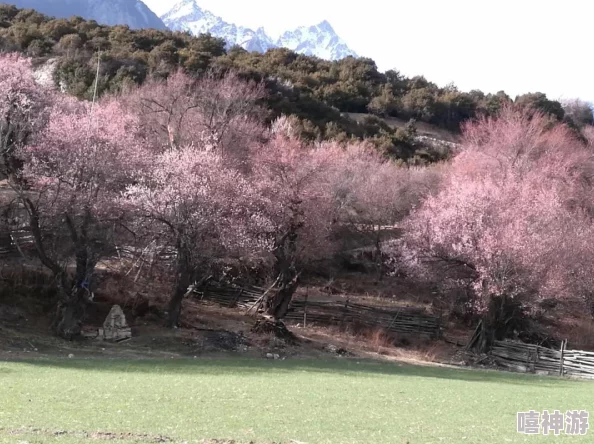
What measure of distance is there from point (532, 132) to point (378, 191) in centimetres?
1168

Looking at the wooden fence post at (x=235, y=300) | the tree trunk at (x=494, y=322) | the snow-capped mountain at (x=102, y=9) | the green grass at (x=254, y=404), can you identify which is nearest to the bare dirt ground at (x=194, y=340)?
the wooden fence post at (x=235, y=300)

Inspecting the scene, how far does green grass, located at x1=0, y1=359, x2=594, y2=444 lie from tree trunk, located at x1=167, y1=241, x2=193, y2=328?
5.83m

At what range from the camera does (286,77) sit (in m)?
72.8

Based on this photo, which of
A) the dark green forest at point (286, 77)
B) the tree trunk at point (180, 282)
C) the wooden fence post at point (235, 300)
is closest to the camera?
the tree trunk at point (180, 282)

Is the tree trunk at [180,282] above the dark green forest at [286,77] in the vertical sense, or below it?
below

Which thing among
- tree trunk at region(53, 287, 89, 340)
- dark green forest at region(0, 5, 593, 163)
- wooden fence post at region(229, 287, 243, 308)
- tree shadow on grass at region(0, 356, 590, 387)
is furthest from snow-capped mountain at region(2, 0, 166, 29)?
tree shadow on grass at region(0, 356, 590, 387)

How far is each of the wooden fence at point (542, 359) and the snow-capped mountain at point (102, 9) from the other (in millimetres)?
126239

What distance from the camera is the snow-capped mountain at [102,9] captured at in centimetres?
13186

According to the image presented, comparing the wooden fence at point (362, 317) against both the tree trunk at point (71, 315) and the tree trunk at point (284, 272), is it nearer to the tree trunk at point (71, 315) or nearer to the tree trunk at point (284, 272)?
the tree trunk at point (284, 272)

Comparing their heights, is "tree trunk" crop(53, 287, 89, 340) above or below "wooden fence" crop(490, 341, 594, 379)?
above

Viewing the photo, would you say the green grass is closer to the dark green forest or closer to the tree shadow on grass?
the tree shadow on grass

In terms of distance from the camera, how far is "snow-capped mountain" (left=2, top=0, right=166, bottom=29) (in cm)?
13186

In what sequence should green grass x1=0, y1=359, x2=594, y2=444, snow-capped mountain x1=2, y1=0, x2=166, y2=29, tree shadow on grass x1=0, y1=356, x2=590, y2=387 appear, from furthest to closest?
snow-capped mountain x1=2, y1=0, x2=166, y2=29
tree shadow on grass x1=0, y1=356, x2=590, y2=387
green grass x1=0, y1=359, x2=594, y2=444

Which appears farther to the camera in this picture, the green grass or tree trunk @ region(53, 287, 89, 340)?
tree trunk @ region(53, 287, 89, 340)
